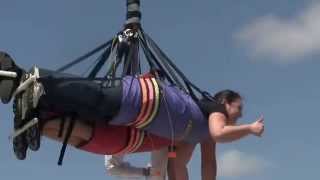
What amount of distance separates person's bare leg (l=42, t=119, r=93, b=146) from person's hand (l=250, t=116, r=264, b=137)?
1279 mm

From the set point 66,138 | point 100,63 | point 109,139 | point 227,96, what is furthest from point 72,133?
point 227,96

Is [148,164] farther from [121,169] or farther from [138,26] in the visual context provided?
[138,26]

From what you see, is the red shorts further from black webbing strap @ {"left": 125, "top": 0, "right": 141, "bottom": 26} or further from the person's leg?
black webbing strap @ {"left": 125, "top": 0, "right": 141, "bottom": 26}

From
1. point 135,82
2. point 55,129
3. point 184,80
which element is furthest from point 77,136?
point 184,80

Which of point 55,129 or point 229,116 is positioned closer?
point 55,129

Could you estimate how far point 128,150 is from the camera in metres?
6.42

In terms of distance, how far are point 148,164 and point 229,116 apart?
0.95m

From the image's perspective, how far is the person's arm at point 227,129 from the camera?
608cm

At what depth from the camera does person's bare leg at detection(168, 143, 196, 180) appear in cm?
688

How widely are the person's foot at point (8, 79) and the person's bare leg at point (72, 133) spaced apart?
377 millimetres

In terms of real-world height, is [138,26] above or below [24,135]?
above

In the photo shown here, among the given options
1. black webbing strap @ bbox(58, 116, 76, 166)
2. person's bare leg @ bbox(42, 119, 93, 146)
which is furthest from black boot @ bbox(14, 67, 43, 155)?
black webbing strap @ bbox(58, 116, 76, 166)

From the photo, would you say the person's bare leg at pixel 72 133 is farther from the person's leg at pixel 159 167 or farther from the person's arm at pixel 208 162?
the person's arm at pixel 208 162

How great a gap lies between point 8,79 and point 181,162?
1906 mm
